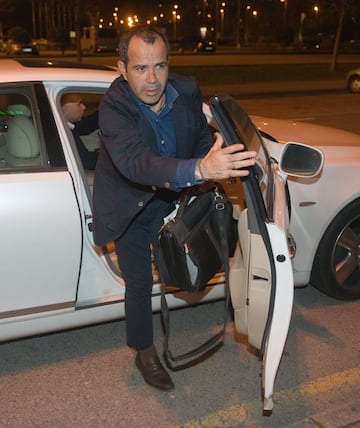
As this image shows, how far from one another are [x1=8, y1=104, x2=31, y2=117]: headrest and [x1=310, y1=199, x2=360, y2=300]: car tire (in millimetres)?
1810

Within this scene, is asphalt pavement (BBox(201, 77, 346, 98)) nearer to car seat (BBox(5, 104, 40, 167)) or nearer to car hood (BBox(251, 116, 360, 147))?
car hood (BBox(251, 116, 360, 147))

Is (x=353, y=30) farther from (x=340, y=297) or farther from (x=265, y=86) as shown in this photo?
(x=340, y=297)

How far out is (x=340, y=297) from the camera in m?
3.68

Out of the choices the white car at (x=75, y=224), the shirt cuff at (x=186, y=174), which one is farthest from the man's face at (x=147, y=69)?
the shirt cuff at (x=186, y=174)

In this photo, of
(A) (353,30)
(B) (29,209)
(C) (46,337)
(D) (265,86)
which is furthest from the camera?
(A) (353,30)

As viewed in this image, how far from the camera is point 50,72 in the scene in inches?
115

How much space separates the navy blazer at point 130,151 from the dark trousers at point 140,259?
0.39ft

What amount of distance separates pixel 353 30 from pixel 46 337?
61262 millimetres

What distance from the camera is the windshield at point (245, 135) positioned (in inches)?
87.7

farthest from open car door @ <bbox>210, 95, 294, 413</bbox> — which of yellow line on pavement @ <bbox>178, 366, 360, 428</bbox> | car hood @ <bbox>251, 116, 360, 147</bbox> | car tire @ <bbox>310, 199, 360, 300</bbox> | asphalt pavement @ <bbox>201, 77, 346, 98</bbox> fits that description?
asphalt pavement @ <bbox>201, 77, 346, 98</bbox>

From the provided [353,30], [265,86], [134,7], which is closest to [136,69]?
[265,86]

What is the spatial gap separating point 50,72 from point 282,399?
200cm

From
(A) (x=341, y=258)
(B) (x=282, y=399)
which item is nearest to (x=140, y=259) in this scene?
(B) (x=282, y=399)

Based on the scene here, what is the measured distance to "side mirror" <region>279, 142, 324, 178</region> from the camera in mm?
2828
